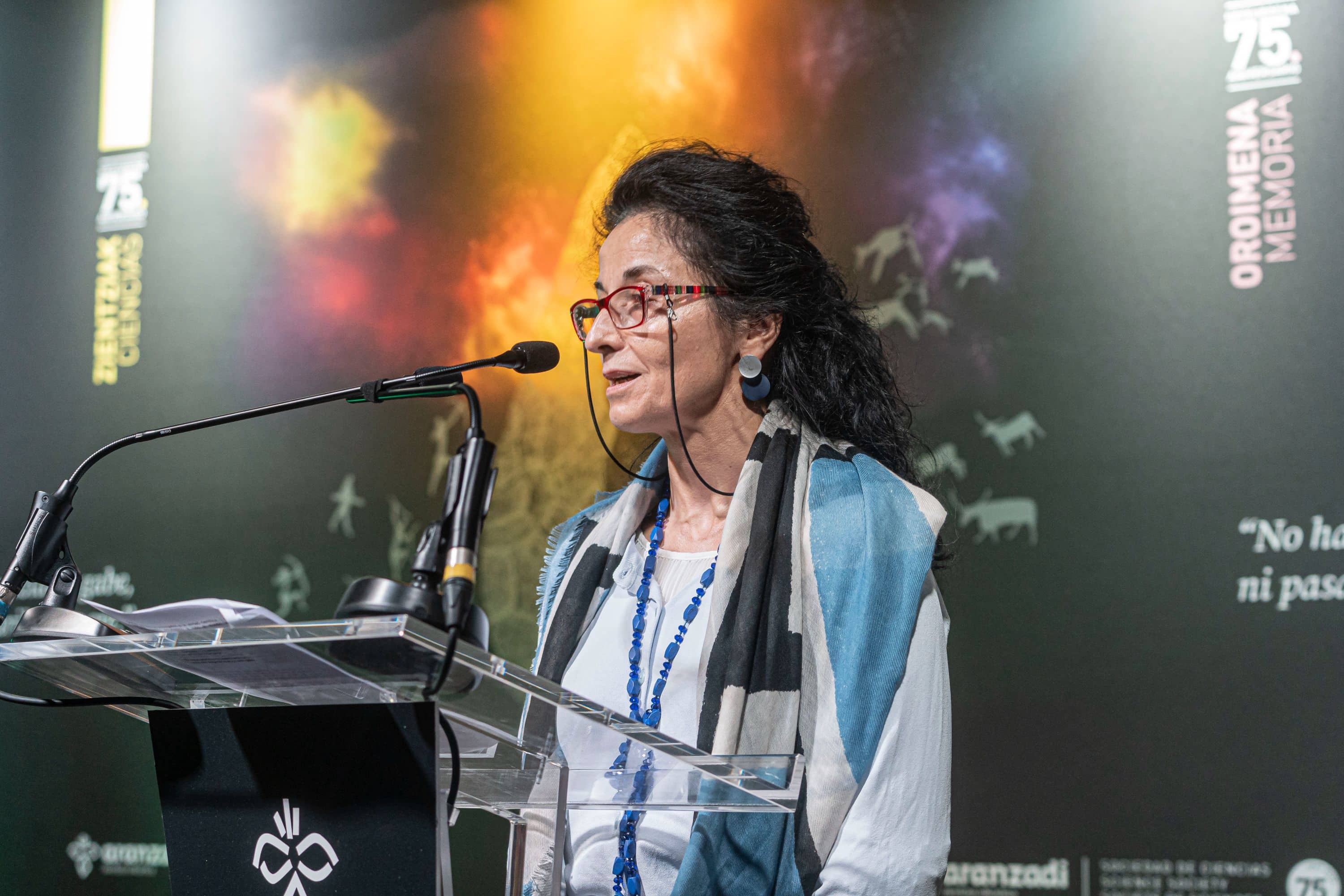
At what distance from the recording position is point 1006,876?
2.26 meters

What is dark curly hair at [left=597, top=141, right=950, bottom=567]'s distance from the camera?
1790mm

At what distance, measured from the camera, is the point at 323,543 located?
2.95m

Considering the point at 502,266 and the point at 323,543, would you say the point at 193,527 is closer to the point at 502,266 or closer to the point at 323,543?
the point at 323,543

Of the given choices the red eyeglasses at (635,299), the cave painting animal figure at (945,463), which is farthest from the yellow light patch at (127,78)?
the cave painting animal figure at (945,463)

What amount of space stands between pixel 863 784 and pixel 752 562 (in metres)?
0.36

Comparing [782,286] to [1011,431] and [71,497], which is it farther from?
[71,497]

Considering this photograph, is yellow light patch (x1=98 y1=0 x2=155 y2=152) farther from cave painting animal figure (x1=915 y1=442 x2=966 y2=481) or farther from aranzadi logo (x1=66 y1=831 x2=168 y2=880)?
cave painting animal figure (x1=915 y1=442 x2=966 y2=481)

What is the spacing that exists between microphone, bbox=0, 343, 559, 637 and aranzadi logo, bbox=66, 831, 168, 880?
2.13 meters

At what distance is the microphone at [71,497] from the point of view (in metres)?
1.04

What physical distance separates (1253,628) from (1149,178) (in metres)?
0.95

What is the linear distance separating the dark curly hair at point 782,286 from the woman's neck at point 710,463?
0.09 m

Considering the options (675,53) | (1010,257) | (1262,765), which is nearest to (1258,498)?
(1262,765)

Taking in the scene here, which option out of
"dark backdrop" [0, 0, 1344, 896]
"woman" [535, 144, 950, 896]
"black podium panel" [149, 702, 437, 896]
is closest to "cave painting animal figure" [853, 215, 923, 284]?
"dark backdrop" [0, 0, 1344, 896]

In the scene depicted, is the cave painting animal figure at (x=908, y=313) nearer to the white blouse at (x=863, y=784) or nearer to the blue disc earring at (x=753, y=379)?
the blue disc earring at (x=753, y=379)
